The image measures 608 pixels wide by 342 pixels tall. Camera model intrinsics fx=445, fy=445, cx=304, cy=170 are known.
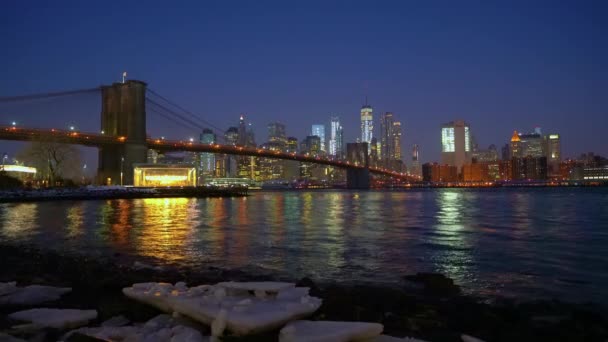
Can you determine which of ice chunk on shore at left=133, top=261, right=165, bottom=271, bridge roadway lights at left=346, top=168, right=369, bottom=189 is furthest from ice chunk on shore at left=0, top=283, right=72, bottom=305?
bridge roadway lights at left=346, top=168, right=369, bottom=189

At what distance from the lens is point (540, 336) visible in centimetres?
532

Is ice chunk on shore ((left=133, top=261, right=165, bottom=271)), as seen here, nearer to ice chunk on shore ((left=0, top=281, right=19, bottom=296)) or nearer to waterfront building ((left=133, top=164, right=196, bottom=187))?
ice chunk on shore ((left=0, top=281, right=19, bottom=296))

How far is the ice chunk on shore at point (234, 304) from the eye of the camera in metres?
4.38

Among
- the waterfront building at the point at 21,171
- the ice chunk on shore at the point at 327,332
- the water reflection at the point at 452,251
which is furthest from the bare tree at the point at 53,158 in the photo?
the ice chunk on shore at the point at 327,332

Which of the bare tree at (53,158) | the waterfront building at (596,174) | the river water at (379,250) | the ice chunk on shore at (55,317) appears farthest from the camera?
the waterfront building at (596,174)

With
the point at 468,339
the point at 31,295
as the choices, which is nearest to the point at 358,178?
the point at 31,295

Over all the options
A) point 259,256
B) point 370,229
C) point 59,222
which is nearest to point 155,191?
point 59,222

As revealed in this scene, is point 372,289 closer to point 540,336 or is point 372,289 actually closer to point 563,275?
point 540,336

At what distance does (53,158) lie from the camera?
189 ft

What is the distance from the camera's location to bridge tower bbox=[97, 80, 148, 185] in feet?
199

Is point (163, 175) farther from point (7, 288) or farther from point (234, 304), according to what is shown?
point (234, 304)

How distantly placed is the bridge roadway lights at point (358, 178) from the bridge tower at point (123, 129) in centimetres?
5863

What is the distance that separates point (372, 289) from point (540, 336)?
8.70 feet

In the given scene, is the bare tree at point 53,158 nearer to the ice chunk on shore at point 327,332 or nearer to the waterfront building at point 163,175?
the waterfront building at point 163,175
